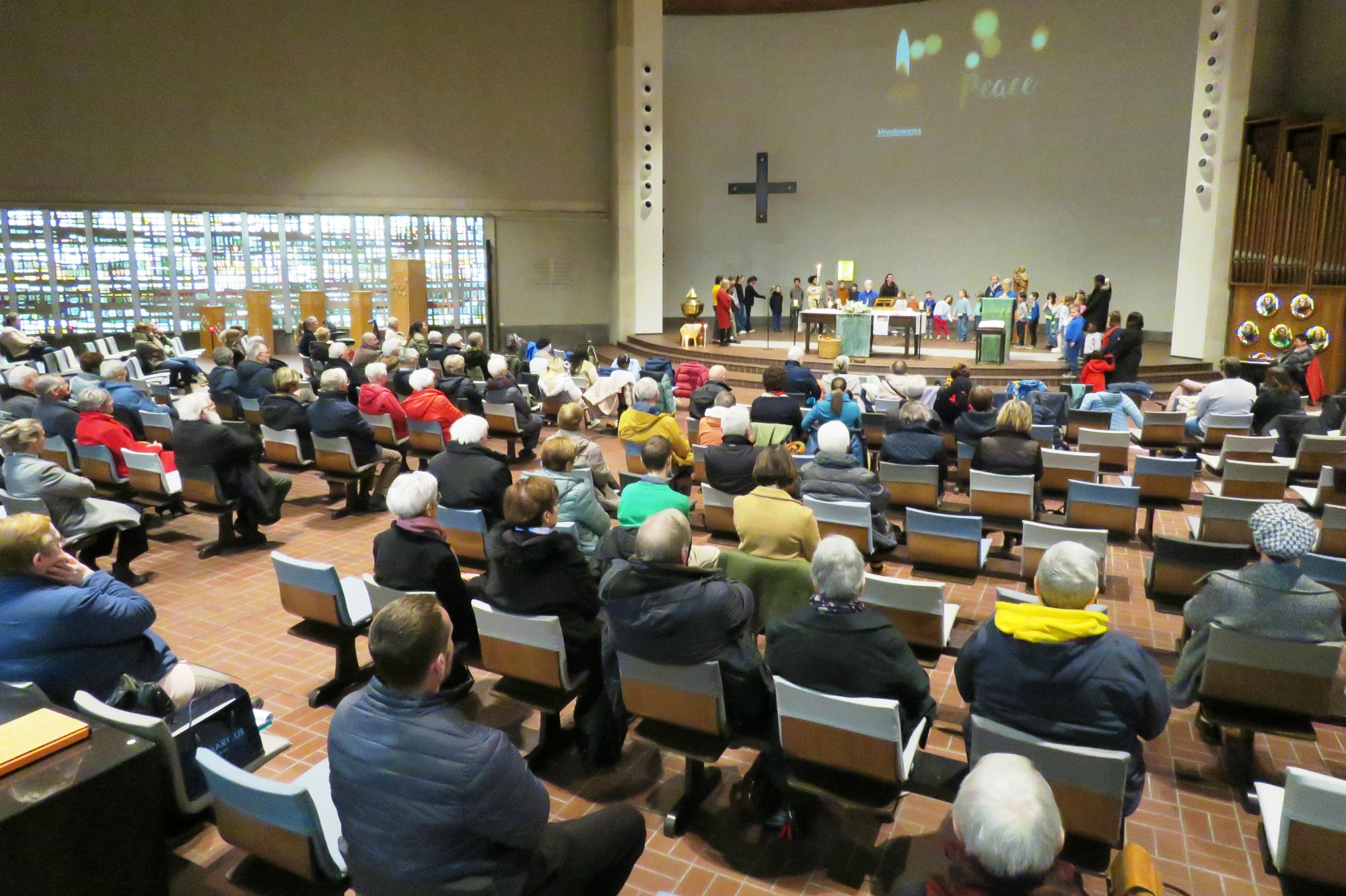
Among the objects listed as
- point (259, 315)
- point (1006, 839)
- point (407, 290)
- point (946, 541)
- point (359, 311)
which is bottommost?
point (946, 541)

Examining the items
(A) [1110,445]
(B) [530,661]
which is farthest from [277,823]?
(A) [1110,445]

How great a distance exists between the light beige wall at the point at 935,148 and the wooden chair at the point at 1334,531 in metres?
15.2

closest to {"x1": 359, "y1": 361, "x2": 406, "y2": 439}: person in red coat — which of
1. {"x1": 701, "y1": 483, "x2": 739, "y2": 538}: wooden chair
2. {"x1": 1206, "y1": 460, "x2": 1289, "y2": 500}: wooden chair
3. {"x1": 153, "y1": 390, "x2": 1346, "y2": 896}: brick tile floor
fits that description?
{"x1": 153, "y1": 390, "x2": 1346, "y2": 896}: brick tile floor

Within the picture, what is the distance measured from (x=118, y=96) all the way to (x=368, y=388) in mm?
10861

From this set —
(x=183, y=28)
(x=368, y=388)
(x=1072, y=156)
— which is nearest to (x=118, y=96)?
(x=183, y=28)

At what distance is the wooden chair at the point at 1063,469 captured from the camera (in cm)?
626

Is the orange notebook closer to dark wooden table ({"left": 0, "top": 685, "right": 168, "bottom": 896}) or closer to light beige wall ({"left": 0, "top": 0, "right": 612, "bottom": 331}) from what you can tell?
dark wooden table ({"left": 0, "top": 685, "right": 168, "bottom": 896})

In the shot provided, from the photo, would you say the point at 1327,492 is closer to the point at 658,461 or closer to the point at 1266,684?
the point at 1266,684

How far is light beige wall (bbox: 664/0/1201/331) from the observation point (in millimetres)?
18281

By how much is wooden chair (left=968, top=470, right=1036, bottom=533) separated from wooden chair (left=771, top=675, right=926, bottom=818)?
2.91 m

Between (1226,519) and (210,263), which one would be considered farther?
(210,263)

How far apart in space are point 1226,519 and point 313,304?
15.9 meters

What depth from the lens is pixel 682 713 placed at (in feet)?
11.1

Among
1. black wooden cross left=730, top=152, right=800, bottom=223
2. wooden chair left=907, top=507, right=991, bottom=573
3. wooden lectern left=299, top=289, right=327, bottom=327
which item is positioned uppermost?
black wooden cross left=730, top=152, right=800, bottom=223
